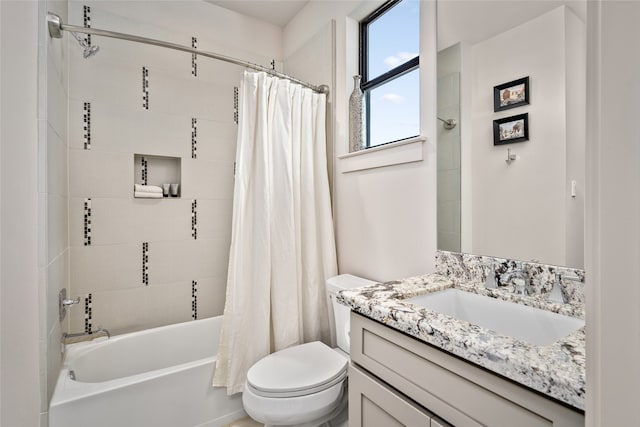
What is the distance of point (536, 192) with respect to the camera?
1.01 metres

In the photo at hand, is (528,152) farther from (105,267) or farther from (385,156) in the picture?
(105,267)

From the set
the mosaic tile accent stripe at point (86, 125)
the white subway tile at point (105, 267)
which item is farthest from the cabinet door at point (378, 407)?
the mosaic tile accent stripe at point (86, 125)

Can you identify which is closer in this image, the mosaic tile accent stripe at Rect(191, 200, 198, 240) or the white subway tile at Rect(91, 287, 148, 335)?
the white subway tile at Rect(91, 287, 148, 335)

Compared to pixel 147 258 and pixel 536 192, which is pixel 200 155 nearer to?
pixel 147 258

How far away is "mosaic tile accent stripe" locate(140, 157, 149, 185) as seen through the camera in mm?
2066

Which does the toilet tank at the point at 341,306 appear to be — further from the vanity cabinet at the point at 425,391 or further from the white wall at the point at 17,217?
the white wall at the point at 17,217

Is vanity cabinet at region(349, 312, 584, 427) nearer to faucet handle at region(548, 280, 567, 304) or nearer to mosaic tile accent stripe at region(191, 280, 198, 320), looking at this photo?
faucet handle at region(548, 280, 567, 304)

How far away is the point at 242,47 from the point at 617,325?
107 inches

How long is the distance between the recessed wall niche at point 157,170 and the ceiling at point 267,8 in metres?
1.22

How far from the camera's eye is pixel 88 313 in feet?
6.16

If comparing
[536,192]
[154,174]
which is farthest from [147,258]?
[536,192]

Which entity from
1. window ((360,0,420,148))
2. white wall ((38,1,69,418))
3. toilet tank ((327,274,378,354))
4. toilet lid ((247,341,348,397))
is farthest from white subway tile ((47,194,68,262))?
window ((360,0,420,148))

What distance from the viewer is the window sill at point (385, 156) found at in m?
1.42

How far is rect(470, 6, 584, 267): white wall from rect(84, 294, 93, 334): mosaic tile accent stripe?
7.10 ft
